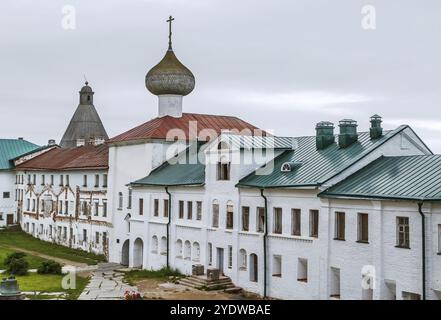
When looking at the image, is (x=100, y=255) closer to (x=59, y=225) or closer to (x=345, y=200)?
(x=59, y=225)

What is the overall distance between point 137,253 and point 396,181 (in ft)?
73.1

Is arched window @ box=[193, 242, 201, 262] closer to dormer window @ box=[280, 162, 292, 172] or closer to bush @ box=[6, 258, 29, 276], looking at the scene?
dormer window @ box=[280, 162, 292, 172]

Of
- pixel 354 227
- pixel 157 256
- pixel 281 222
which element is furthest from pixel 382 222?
pixel 157 256

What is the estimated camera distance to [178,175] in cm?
3869

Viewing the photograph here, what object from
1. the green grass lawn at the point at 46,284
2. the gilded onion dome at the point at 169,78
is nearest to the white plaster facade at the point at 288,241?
the green grass lawn at the point at 46,284

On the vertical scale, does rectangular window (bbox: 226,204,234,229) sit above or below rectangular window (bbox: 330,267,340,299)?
above

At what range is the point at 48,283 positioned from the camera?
34.9m

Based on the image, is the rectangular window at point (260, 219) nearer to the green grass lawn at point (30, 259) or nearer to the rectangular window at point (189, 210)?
the rectangular window at point (189, 210)

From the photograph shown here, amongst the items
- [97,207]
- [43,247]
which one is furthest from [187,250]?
[43,247]

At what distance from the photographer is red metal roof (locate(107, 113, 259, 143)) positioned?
1702 inches

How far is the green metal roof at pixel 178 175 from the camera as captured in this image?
36.4 meters

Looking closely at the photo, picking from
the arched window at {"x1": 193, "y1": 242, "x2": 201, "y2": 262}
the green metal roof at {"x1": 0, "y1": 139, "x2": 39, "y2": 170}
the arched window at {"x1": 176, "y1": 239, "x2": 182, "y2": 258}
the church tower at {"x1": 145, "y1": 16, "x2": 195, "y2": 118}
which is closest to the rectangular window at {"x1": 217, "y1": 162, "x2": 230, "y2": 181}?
the arched window at {"x1": 193, "y1": 242, "x2": 201, "y2": 262}

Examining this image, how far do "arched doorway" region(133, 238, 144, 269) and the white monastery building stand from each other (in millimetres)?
68

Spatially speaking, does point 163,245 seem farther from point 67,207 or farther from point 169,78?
point 67,207
